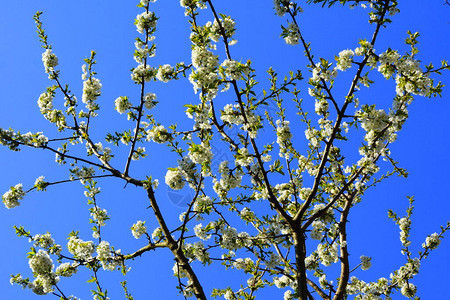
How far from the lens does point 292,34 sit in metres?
4.99

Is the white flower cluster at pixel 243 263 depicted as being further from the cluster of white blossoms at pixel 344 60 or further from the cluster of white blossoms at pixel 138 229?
the cluster of white blossoms at pixel 344 60

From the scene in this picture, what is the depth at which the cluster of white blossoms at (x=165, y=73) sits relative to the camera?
18.7 feet

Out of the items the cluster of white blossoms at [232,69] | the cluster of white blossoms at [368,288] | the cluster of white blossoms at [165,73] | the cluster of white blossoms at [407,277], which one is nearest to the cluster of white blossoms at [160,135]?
the cluster of white blossoms at [165,73]

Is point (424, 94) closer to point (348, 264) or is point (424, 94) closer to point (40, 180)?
point (348, 264)

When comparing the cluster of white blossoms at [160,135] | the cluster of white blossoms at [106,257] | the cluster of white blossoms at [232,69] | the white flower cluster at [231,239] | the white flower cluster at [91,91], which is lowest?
the cluster of white blossoms at [106,257]

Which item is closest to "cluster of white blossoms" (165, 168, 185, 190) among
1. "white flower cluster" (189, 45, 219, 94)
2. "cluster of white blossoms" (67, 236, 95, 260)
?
"white flower cluster" (189, 45, 219, 94)

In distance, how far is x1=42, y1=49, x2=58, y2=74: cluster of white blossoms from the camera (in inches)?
241

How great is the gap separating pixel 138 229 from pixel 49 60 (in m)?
3.02

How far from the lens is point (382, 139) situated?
536 centimetres

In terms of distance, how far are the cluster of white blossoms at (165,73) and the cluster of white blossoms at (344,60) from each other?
236 cm

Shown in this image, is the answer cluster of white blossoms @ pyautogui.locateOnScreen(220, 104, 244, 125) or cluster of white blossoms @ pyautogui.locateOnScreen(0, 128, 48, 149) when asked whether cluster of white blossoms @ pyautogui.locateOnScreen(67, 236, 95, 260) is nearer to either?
cluster of white blossoms @ pyautogui.locateOnScreen(0, 128, 48, 149)

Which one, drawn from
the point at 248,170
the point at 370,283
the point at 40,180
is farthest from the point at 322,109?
the point at 40,180

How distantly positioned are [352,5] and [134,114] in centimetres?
334

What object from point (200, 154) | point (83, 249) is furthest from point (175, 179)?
point (83, 249)
